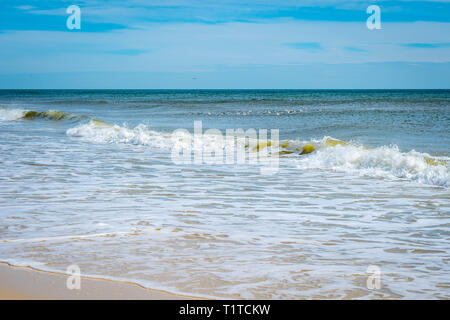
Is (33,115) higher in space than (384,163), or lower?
higher

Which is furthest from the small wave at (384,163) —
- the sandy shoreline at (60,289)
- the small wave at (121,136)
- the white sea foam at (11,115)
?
the white sea foam at (11,115)

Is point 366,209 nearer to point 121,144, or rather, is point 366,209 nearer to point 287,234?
point 287,234

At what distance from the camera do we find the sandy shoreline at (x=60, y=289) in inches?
139

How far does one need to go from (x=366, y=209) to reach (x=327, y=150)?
549 cm

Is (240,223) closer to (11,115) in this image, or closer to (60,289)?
(60,289)

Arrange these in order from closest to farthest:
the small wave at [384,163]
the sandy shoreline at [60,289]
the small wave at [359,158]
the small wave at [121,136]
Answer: the sandy shoreline at [60,289] → the small wave at [384,163] → the small wave at [359,158] → the small wave at [121,136]

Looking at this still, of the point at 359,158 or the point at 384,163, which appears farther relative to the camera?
the point at 359,158

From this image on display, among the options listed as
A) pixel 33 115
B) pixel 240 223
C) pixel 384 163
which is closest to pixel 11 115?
pixel 33 115

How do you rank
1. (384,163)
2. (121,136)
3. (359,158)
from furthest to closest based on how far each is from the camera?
(121,136) < (359,158) < (384,163)

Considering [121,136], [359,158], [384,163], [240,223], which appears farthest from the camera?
[121,136]

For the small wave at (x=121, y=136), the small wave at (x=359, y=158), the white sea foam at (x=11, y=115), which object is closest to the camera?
the small wave at (x=359, y=158)

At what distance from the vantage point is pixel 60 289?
3654mm

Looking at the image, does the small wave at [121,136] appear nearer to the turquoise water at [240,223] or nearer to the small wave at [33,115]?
the turquoise water at [240,223]
